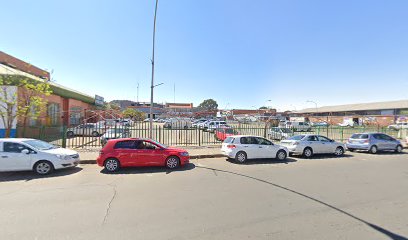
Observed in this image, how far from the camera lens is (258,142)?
33.9 feet

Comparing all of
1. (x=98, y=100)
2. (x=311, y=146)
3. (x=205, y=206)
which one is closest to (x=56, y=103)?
(x=98, y=100)

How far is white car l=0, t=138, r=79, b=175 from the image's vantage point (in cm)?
728

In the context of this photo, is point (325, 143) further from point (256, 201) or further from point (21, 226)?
point (21, 226)

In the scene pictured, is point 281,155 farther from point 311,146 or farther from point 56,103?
point 56,103

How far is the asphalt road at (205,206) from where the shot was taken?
11.2ft

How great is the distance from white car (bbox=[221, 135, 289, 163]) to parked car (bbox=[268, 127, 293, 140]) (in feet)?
28.2

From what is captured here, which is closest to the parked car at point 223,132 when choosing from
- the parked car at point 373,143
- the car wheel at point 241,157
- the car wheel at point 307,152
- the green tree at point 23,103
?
the car wheel at point 307,152

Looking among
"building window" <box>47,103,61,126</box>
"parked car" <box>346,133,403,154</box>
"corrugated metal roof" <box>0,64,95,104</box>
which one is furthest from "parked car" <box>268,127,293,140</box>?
"building window" <box>47,103,61,126</box>

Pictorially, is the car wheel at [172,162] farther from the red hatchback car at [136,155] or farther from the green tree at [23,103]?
the green tree at [23,103]

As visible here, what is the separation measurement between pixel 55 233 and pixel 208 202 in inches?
115

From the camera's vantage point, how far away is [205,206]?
447 cm

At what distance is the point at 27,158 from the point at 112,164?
2903 millimetres

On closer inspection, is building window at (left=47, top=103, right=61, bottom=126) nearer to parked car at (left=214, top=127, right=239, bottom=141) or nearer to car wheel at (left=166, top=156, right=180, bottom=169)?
parked car at (left=214, top=127, right=239, bottom=141)

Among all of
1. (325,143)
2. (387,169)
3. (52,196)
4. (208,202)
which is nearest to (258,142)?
(325,143)
